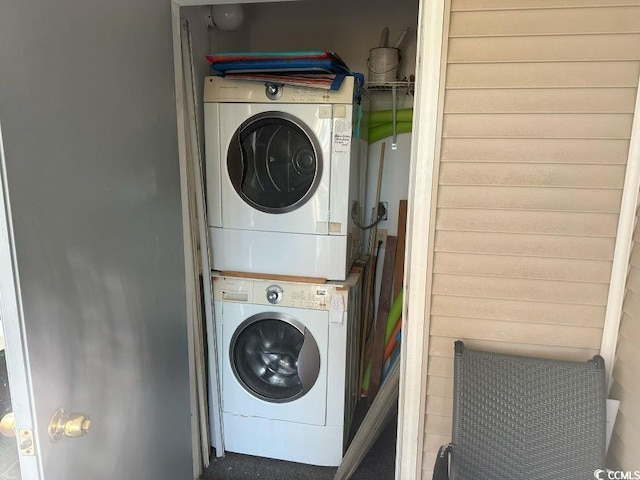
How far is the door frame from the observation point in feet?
4.41

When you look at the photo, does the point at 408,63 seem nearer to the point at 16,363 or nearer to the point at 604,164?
the point at 604,164

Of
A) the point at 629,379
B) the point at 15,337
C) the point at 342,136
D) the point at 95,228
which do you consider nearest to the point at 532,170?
the point at 629,379

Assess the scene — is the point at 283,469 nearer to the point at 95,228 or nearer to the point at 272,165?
the point at 272,165

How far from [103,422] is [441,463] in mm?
1030

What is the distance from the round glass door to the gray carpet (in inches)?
→ 51.0

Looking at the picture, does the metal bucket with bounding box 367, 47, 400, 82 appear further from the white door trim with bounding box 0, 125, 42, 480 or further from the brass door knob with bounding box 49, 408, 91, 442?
the brass door knob with bounding box 49, 408, 91, 442

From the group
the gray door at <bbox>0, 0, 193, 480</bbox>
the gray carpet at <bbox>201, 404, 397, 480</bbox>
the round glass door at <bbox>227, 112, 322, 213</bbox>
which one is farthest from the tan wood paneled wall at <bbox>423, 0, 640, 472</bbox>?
the gray carpet at <bbox>201, 404, 397, 480</bbox>

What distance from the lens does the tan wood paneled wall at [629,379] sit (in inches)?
50.4

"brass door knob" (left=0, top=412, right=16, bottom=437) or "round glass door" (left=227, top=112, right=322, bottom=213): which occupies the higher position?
"round glass door" (left=227, top=112, right=322, bottom=213)

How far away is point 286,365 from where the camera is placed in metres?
2.27

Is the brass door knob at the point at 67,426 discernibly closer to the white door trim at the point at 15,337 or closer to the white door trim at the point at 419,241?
the white door trim at the point at 15,337

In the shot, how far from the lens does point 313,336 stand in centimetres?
210

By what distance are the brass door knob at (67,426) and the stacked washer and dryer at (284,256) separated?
42.4 inches

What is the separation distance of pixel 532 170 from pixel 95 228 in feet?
4.17
